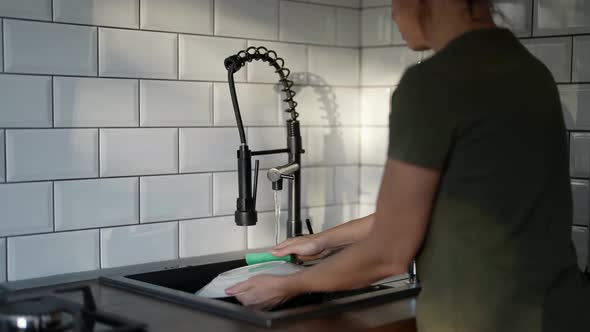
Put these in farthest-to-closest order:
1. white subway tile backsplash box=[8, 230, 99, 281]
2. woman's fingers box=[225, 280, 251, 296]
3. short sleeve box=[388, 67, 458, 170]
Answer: white subway tile backsplash box=[8, 230, 99, 281]
woman's fingers box=[225, 280, 251, 296]
short sleeve box=[388, 67, 458, 170]

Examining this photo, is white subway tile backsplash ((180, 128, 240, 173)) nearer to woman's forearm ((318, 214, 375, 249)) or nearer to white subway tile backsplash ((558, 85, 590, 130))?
woman's forearm ((318, 214, 375, 249))

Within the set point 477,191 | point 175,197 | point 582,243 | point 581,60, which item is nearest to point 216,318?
point 477,191

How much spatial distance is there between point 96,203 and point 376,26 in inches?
38.0

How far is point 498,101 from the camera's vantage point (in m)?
1.15

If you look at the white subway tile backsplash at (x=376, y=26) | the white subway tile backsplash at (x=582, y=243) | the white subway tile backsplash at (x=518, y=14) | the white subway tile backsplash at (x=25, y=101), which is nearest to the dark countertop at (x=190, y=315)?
the white subway tile backsplash at (x=25, y=101)

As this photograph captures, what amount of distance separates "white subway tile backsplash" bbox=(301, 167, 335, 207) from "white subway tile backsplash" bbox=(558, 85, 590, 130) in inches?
26.0

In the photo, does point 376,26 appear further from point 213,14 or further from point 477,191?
point 477,191

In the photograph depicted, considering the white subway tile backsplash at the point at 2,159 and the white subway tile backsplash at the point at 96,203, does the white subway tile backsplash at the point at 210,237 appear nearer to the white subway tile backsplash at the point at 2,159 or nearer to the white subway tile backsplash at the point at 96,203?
the white subway tile backsplash at the point at 96,203

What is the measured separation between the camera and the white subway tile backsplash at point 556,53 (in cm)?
185

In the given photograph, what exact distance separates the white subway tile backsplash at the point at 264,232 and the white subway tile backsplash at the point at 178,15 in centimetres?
49

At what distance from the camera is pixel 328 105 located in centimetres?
221

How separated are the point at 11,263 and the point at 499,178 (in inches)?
38.4

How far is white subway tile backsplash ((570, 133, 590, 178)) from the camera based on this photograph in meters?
1.83

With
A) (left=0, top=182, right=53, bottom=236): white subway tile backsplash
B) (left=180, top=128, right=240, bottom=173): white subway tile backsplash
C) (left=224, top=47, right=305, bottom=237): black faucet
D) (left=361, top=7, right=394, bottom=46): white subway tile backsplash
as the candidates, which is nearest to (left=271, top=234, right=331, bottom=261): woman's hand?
(left=224, top=47, right=305, bottom=237): black faucet
